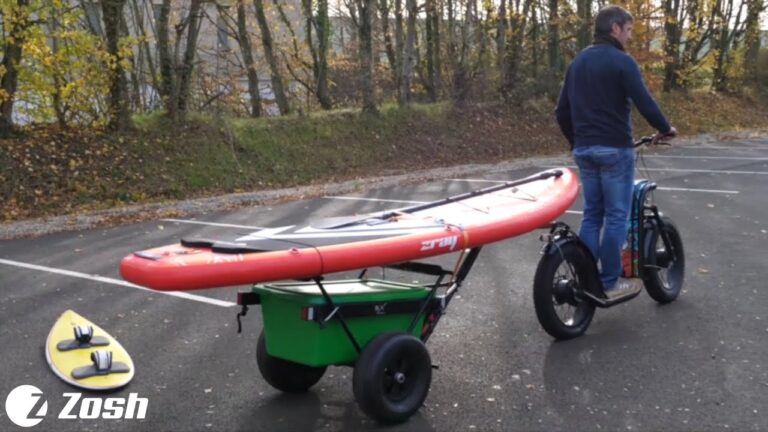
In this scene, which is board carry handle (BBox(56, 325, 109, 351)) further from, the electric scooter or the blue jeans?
the blue jeans

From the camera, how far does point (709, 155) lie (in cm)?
1953

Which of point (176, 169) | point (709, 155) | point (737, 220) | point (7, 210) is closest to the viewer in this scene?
point (737, 220)

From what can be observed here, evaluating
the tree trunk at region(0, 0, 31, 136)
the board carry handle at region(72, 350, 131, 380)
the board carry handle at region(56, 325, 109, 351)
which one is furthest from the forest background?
the board carry handle at region(72, 350, 131, 380)

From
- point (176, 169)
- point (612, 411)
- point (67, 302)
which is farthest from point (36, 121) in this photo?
point (612, 411)

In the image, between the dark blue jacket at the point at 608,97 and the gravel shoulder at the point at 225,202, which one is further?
the gravel shoulder at the point at 225,202

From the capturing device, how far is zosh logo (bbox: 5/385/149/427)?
4734 mm

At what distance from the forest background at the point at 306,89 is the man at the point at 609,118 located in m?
10.1

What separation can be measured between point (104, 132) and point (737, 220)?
453 inches

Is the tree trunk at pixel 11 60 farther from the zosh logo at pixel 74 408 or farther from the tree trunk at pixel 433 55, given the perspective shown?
the tree trunk at pixel 433 55

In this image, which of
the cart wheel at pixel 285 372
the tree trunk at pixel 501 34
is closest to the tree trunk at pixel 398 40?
the tree trunk at pixel 501 34

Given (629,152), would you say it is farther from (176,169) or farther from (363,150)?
(363,150)

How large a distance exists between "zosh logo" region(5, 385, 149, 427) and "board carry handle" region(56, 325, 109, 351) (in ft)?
2.31

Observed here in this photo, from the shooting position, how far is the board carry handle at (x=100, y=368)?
5293mm

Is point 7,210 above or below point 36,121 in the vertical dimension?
below
